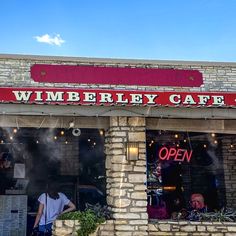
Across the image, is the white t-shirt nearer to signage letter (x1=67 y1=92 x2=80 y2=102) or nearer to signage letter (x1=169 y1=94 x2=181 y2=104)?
signage letter (x1=67 y1=92 x2=80 y2=102)

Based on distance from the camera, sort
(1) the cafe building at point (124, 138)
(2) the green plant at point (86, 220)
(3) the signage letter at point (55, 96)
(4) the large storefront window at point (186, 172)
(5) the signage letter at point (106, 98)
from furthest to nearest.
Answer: (4) the large storefront window at point (186, 172) → (3) the signage letter at point (55, 96) → (5) the signage letter at point (106, 98) → (1) the cafe building at point (124, 138) → (2) the green plant at point (86, 220)

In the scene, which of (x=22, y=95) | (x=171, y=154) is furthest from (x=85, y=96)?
(x=171, y=154)

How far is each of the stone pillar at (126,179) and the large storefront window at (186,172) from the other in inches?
121

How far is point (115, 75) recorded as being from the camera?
38.7ft

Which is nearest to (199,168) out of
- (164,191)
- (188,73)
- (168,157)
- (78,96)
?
(164,191)

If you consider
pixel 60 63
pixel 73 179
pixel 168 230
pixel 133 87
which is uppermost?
pixel 60 63

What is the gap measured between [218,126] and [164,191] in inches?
207

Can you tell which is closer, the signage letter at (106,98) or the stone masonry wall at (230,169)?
the signage letter at (106,98)

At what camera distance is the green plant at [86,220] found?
7383 mm

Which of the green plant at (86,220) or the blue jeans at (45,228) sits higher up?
the green plant at (86,220)

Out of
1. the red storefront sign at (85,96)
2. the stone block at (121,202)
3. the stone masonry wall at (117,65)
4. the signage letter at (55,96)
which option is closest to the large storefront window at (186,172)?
the red storefront sign at (85,96)

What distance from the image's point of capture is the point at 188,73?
1224 centimetres

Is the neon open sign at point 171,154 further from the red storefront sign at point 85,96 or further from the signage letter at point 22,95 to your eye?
the signage letter at point 22,95

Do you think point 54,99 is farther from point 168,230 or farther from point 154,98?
point 168,230
